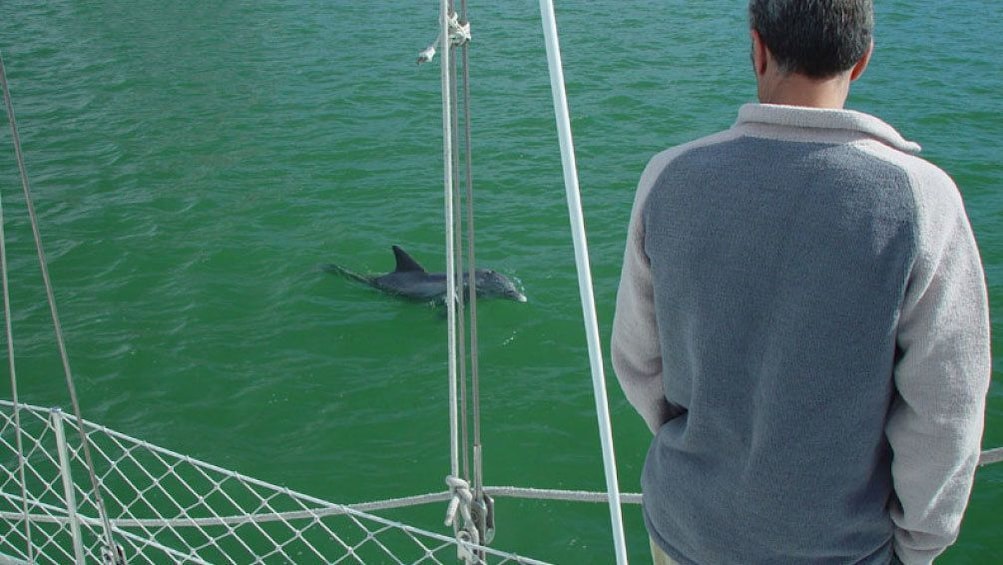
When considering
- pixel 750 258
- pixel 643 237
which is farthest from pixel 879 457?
pixel 643 237

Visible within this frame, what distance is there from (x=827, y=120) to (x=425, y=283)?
6.53m

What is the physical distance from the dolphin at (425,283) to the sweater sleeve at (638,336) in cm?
590

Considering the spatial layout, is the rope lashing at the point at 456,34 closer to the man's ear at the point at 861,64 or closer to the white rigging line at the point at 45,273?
the white rigging line at the point at 45,273

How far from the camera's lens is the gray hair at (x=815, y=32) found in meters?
1.46

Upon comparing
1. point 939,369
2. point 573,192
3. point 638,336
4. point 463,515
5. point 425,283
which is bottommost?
point 425,283

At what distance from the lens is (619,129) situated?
1097 centimetres

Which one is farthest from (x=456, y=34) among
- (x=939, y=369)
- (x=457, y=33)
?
(x=939, y=369)

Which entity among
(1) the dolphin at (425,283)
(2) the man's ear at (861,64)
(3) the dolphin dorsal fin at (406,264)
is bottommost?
(1) the dolphin at (425,283)

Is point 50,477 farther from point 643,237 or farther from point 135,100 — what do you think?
point 135,100

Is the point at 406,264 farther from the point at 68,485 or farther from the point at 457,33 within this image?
the point at 457,33

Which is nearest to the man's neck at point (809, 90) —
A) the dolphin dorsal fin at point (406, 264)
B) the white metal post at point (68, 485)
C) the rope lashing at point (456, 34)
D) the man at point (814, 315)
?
the man at point (814, 315)

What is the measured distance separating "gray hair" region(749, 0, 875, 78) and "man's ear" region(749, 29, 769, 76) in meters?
0.01

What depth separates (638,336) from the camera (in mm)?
1840

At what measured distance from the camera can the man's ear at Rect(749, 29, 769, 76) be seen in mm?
1554
